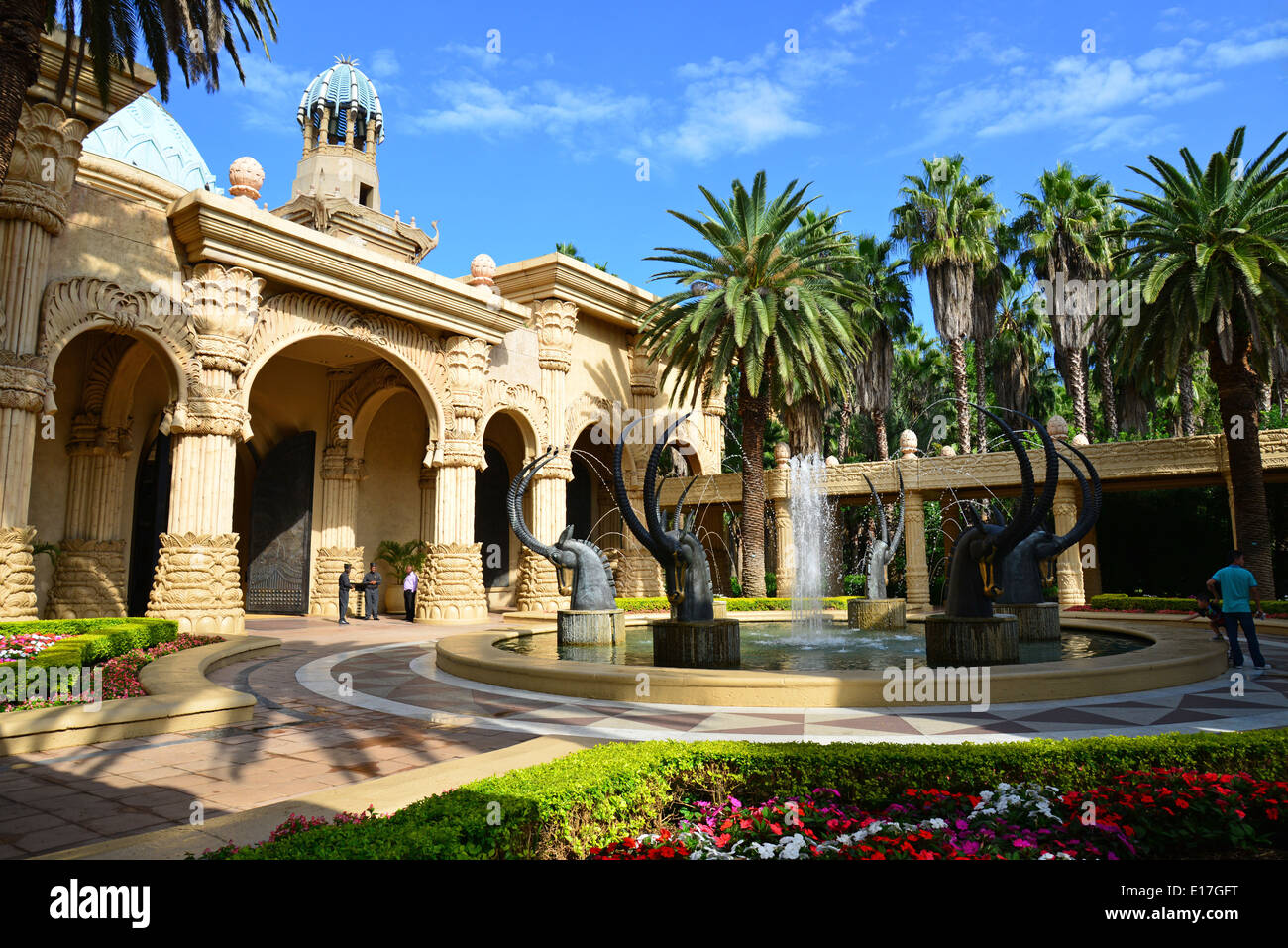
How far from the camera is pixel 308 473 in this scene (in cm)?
2186

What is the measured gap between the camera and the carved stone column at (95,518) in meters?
17.4

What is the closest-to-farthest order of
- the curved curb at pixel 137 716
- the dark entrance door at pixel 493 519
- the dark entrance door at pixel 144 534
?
the curved curb at pixel 137 716 < the dark entrance door at pixel 144 534 < the dark entrance door at pixel 493 519

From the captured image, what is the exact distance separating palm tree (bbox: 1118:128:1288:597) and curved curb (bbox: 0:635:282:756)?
18504mm

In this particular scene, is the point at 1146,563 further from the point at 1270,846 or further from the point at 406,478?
the point at 1270,846

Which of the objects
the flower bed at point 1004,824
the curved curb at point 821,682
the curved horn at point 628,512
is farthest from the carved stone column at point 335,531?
the flower bed at point 1004,824

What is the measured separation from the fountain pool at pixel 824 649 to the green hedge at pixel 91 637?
15.8 ft

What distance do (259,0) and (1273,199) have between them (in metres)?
20.7

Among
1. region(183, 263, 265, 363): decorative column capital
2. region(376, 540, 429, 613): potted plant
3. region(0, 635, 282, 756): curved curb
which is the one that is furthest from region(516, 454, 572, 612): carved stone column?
region(0, 635, 282, 756): curved curb

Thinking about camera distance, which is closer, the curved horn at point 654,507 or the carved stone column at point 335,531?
the curved horn at point 654,507

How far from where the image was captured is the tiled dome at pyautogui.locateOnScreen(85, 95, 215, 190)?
23797 millimetres

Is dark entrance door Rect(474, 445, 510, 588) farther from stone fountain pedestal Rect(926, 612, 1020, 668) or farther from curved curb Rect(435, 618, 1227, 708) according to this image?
stone fountain pedestal Rect(926, 612, 1020, 668)

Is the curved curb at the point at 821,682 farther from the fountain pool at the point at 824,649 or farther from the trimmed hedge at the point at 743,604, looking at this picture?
the trimmed hedge at the point at 743,604

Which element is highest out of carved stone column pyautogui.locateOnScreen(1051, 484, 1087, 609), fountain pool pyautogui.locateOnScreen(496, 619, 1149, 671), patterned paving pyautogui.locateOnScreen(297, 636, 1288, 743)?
carved stone column pyautogui.locateOnScreen(1051, 484, 1087, 609)
